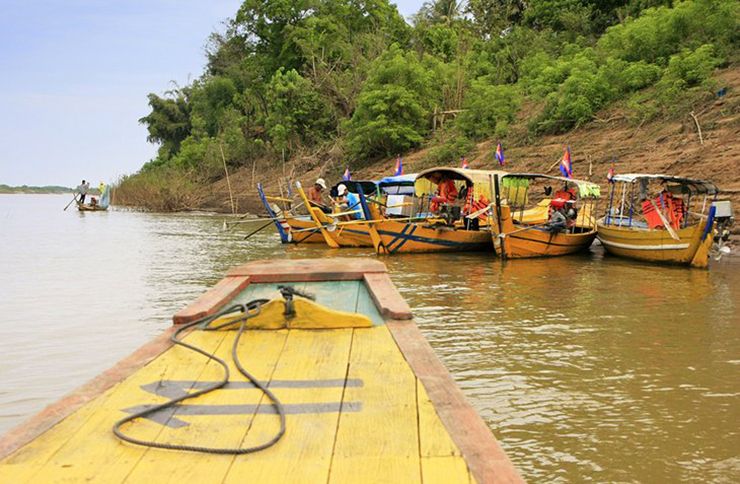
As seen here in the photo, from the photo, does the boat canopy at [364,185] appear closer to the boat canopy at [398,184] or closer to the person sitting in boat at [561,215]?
the boat canopy at [398,184]

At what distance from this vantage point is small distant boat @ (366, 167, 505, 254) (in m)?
16.2

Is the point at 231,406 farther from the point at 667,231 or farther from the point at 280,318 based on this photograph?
the point at 667,231

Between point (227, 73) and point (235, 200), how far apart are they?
17.5 m

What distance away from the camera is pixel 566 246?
15992 millimetres

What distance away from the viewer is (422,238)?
639 inches

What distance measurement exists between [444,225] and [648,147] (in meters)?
8.54

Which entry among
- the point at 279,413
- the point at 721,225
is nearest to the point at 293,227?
the point at 721,225

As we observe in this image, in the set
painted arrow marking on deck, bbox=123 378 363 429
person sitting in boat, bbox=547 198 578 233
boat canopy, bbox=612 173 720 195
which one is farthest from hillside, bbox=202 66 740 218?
painted arrow marking on deck, bbox=123 378 363 429

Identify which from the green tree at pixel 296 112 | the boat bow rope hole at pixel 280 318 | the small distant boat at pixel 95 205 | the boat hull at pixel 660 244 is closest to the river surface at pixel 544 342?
the boat hull at pixel 660 244

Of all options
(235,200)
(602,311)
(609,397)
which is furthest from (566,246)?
(235,200)

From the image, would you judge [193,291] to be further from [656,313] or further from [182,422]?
[182,422]

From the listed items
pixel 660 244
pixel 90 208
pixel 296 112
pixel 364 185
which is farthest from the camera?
pixel 296 112

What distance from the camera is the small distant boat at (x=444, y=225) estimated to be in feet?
53.1

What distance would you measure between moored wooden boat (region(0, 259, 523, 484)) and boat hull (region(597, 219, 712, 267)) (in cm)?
1068
